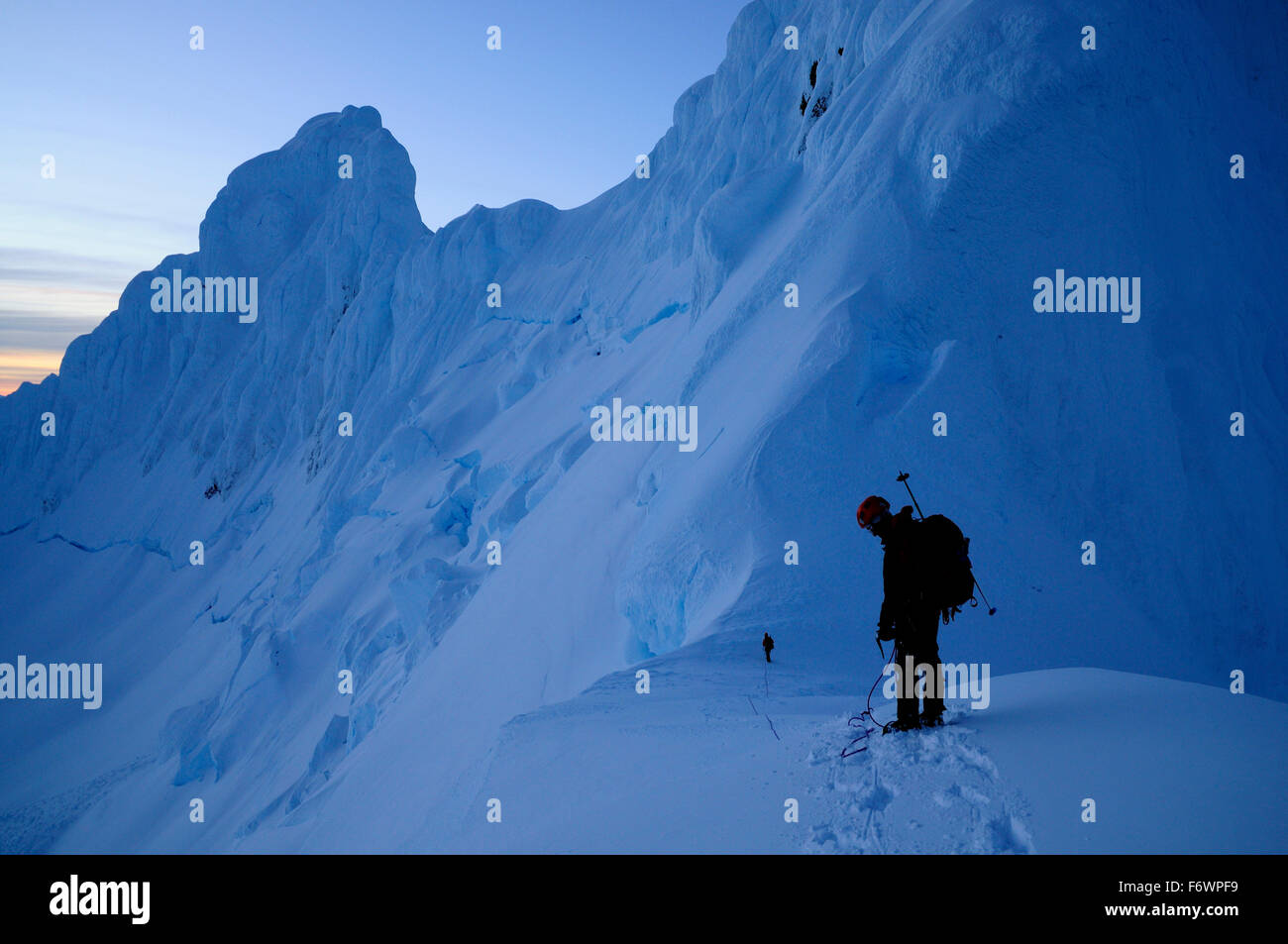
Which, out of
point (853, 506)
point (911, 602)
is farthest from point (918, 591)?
point (853, 506)

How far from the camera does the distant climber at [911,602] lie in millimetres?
4707

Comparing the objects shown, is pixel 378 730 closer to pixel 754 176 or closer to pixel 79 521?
pixel 754 176

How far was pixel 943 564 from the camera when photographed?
185 inches

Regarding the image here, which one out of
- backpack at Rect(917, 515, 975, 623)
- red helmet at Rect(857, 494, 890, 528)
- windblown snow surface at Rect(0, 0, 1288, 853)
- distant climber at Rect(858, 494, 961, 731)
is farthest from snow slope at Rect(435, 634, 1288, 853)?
red helmet at Rect(857, 494, 890, 528)

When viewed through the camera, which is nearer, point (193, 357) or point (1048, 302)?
point (1048, 302)

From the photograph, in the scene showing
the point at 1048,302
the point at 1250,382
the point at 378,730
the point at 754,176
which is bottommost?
the point at 378,730

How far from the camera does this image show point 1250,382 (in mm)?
11086

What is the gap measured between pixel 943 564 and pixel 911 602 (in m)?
0.32

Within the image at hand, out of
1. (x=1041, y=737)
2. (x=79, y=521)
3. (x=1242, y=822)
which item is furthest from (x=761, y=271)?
(x=79, y=521)

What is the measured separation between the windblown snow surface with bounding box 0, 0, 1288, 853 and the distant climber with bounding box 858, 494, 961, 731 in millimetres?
236

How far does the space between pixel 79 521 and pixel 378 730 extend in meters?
65.9

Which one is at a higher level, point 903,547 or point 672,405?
point 672,405

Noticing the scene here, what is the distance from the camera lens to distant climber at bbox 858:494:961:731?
4.71 meters

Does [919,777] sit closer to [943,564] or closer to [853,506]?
[943,564]
